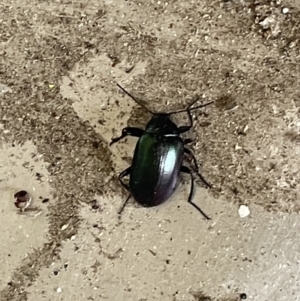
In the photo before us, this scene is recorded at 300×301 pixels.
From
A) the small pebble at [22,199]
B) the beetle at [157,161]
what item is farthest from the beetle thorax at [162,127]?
the small pebble at [22,199]

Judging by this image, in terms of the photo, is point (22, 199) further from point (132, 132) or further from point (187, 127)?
point (187, 127)

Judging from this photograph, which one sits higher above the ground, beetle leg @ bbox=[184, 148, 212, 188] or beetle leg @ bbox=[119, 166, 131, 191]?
beetle leg @ bbox=[184, 148, 212, 188]

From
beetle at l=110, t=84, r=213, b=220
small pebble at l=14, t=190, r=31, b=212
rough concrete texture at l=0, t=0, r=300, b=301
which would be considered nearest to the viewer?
beetle at l=110, t=84, r=213, b=220

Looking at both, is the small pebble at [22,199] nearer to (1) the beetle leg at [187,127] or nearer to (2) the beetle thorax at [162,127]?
(2) the beetle thorax at [162,127]

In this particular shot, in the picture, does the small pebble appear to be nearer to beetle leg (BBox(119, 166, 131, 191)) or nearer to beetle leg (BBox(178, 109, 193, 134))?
beetle leg (BBox(119, 166, 131, 191))

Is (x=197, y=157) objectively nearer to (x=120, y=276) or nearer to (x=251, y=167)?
(x=251, y=167)

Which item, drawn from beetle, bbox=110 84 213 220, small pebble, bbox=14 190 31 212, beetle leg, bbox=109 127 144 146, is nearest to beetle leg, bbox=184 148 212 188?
Answer: beetle, bbox=110 84 213 220

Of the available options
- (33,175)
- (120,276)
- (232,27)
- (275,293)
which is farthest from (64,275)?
(232,27)
